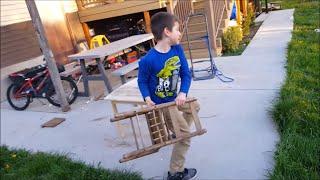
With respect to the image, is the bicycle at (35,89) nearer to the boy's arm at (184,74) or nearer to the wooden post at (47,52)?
the wooden post at (47,52)

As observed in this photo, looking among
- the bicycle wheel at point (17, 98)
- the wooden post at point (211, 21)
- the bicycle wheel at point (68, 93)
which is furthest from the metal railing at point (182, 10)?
the bicycle wheel at point (17, 98)

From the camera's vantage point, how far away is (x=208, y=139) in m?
3.75

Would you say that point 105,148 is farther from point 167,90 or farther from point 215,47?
point 215,47

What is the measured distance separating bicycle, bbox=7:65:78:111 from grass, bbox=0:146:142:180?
1.85m

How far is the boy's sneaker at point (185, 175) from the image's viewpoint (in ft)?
9.87

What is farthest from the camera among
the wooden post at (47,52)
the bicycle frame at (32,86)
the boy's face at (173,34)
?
the bicycle frame at (32,86)

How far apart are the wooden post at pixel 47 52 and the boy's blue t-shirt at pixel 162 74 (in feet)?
10.4

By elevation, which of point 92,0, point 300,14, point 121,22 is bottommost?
point 300,14

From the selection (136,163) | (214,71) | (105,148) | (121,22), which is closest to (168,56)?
(136,163)

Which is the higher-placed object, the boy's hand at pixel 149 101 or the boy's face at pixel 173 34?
the boy's face at pixel 173 34

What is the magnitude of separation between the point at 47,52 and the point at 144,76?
3274 mm

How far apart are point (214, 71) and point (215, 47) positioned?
157 centimetres

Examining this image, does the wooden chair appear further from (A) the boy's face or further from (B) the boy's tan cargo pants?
(A) the boy's face

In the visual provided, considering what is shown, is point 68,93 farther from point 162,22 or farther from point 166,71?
point 162,22
